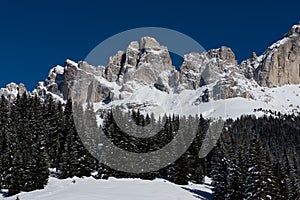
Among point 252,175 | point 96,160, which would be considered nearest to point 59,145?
point 96,160

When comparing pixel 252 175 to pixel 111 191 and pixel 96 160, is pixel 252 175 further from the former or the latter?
pixel 96 160

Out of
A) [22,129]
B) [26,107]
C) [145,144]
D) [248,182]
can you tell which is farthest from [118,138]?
[248,182]

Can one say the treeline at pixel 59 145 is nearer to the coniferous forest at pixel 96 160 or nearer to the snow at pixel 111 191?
the coniferous forest at pixel 96 160

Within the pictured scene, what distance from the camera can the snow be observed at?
49.7 metres

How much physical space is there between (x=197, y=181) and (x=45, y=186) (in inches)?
1139

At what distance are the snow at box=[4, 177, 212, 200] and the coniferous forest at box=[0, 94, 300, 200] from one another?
258 cm

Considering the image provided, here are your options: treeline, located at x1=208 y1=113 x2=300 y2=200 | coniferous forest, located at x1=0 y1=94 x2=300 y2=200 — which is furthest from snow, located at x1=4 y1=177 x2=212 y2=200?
treeline, located at x1=208 y1=113 x2=300 y2=200

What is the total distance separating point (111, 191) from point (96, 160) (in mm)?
15185

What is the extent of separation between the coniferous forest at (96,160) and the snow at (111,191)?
2582mm

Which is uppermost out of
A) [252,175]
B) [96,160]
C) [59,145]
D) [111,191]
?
[59,145]

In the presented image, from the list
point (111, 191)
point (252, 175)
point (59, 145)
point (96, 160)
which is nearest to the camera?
point (252, 175)

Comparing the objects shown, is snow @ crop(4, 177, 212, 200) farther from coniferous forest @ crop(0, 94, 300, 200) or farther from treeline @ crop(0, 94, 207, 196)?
coniferous forest @ crop(0, 94, 300, 200)

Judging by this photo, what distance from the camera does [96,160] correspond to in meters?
67.6

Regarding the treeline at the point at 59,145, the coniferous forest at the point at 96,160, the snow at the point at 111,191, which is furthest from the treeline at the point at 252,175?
the treeline at the point at 59,145
